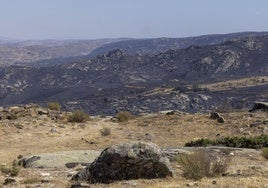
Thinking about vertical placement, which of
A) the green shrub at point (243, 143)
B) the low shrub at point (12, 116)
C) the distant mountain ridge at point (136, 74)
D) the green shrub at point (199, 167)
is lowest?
the distant mountain ridge at point (136, 74)

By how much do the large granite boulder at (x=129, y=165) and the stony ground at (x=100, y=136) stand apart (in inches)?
16.0

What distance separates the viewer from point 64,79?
167 m

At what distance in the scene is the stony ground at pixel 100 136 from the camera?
13.6 meters

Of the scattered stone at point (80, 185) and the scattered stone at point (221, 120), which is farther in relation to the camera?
the scattered stone at point (221, 120)

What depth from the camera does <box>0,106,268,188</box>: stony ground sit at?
44.8ft

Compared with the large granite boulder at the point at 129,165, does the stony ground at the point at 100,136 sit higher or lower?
lower

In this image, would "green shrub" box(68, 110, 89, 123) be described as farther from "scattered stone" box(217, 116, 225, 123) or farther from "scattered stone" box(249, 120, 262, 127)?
"scattered stone" box(249, 120, 262, 127)

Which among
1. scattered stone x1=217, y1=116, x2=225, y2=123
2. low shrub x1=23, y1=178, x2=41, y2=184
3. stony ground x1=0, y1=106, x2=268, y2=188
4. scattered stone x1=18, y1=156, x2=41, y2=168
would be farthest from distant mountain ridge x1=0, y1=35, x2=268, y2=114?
low shrub x1=23, y1=178, x2=41, y2=184

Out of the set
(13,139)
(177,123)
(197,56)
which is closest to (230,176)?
(13,139)

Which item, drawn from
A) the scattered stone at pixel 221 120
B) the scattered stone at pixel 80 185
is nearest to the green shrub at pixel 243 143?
the scattered stone at pixel 221 120

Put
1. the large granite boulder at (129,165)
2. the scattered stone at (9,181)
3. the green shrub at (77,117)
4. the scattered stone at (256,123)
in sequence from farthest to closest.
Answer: the green shrub at (77,117)
the scattered stone at (256,123)
the scattered stone at (9,181)
the large granite boulder at (129,165)

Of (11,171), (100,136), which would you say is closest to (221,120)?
(100,136)

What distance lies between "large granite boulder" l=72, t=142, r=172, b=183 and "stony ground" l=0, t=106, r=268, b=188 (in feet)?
1.34

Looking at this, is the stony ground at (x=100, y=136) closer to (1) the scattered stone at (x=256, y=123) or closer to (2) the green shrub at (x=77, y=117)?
(1) the scattered stone at (x=256, y=123)
